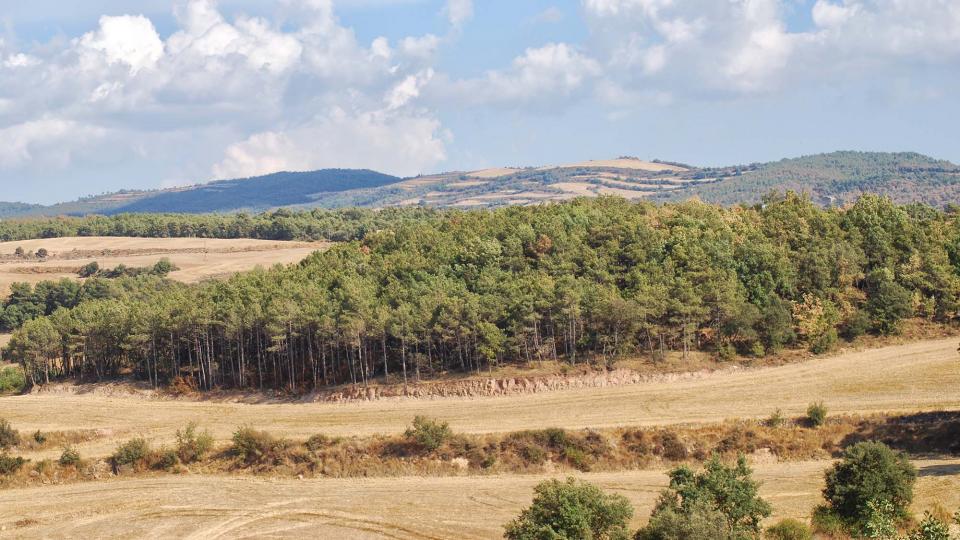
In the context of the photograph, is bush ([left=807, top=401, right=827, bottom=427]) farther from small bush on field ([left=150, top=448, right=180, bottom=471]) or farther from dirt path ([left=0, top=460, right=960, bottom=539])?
small bush on field ([left=150, top=448, right=180, bottom=471])

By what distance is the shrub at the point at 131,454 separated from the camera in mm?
67375

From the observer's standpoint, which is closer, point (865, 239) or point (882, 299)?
point (882, 299)

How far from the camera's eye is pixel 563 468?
60.9 m

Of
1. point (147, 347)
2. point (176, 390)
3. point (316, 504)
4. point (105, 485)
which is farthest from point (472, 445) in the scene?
point (147, 347)

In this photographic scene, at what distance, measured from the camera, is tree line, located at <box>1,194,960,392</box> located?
272 ft

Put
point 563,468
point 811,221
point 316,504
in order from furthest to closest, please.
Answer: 1. point 811,221
2. point 563,468
3. point 316,504

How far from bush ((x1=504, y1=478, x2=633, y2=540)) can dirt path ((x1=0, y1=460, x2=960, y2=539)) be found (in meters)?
6.93

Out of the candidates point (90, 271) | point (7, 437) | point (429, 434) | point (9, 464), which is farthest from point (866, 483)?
point (90, 271)

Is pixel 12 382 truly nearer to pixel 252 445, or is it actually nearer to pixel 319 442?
pixel 252 445

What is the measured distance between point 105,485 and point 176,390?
27.2 meters

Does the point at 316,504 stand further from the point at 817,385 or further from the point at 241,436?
the point at 817,385

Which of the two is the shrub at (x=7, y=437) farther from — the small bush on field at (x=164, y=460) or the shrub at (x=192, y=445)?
the shrub at (x=192, y=445)

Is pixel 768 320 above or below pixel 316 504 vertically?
above

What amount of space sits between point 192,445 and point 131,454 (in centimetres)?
435
